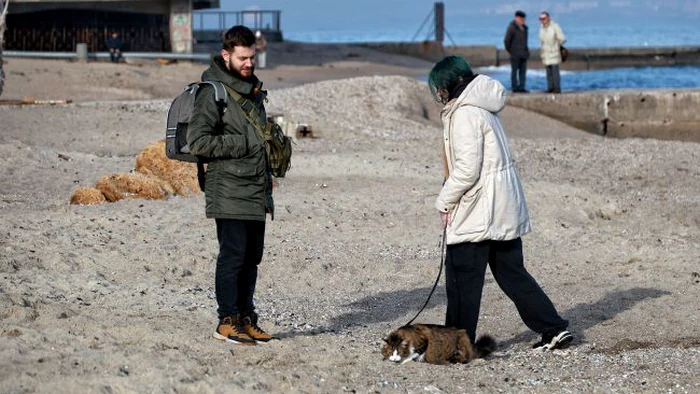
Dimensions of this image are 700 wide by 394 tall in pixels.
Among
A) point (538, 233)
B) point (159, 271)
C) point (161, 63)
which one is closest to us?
point (159, 271)

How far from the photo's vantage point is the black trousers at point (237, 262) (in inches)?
279

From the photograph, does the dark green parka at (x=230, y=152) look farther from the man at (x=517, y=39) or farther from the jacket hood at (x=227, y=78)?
the man at (x=517, y=39)

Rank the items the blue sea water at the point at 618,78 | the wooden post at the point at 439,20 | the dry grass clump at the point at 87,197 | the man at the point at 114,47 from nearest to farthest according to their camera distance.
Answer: the dry grass clump at the point at 87,197 < the man at the point at 114,47 < the blue sea water at the point at 618,78 < the wooden post at the point at 439,20

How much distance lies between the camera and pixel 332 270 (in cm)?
1036

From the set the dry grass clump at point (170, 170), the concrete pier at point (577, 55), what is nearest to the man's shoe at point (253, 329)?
the dry grass clump at point (170, 170)

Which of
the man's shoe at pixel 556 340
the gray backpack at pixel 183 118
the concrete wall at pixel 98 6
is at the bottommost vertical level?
the man's shoe at pixel 556 340

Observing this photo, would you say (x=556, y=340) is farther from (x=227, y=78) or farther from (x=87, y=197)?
(x=87, y=197)

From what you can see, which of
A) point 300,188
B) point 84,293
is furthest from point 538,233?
point 84,293

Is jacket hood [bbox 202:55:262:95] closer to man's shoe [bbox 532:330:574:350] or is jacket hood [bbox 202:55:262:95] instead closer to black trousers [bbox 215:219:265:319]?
black trousers [bbox 215:219:265:319]

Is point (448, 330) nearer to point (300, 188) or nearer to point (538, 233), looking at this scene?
point (538, 233)

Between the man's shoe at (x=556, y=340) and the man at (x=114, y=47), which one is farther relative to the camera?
the man at (x=114, y=47)

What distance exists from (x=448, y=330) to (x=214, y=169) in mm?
1571

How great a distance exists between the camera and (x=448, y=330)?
7250 millimetres

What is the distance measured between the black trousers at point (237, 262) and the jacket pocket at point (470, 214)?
Result: 107 cm
